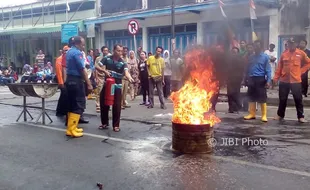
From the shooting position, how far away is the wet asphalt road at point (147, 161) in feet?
14.5

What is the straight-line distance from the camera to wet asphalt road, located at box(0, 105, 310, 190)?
442 centimetres

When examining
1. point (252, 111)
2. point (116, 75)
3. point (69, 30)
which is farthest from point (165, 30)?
point (116, 75)

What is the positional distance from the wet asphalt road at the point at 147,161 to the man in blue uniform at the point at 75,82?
360 millimetres

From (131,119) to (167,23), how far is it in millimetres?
12174

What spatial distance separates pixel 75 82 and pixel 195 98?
7.75 feet

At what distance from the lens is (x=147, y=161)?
5305mm

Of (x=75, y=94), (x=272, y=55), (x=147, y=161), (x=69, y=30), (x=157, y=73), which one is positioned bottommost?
(x=147, y=161)

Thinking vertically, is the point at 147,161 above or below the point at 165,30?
below

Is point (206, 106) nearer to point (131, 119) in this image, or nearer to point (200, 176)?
point (200, 176)

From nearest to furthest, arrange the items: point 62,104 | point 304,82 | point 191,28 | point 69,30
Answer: point 62,104
point 304,82
point 191,28
point 69,30

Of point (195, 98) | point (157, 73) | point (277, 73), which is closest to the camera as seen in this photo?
point (195, 98)

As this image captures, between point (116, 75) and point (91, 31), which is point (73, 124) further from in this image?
point (91, 31)

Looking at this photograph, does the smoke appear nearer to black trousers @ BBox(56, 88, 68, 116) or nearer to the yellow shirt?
the yellow shirt

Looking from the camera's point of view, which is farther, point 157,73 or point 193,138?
point 157,73
